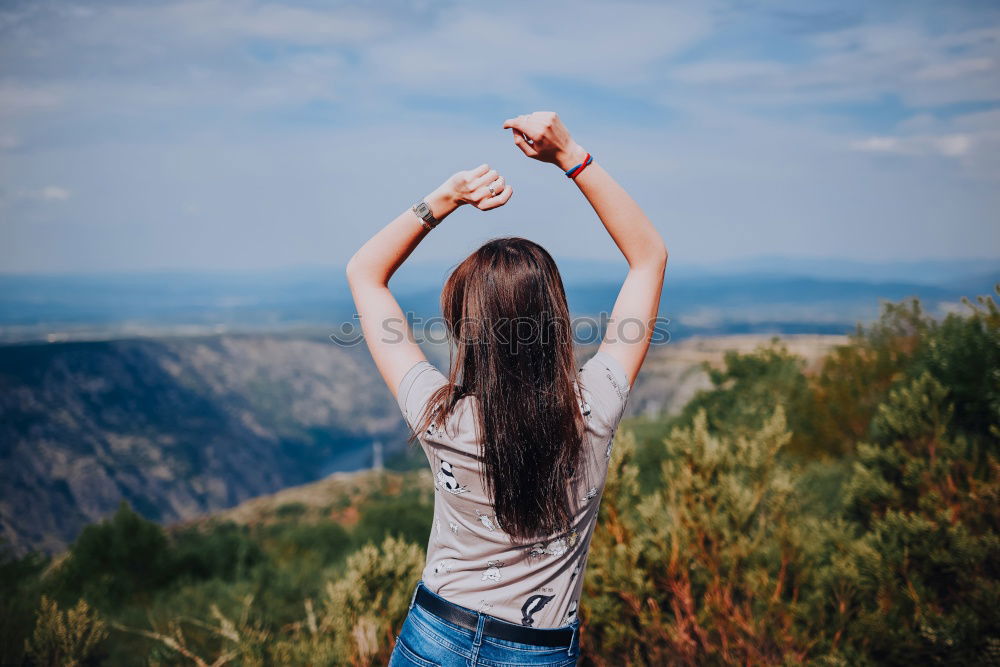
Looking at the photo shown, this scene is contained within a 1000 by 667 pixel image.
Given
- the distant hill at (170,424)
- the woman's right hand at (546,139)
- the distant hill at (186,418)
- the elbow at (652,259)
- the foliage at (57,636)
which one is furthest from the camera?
the distant hill at (170,424)

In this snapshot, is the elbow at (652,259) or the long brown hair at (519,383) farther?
the elbow at (652,259)

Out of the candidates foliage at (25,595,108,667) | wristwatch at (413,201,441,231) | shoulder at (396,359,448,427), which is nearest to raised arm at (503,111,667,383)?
wristwatch at (413,201,441,231)

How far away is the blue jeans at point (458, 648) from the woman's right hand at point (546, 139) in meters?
1.19

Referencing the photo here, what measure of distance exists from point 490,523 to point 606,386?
0.46 meters

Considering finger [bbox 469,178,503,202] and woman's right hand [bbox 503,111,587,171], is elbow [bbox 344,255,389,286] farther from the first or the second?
woman's right hand [bbox 503,111,587,171]

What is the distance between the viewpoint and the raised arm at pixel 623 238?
71.4 inches

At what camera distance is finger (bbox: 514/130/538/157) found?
1863mm

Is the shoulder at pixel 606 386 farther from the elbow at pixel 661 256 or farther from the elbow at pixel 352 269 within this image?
the elbow at pixel 352 269

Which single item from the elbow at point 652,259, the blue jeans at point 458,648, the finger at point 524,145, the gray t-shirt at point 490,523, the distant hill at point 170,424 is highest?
the finger at point 524,145

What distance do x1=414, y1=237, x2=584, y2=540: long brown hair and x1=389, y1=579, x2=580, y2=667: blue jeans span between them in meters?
0.28

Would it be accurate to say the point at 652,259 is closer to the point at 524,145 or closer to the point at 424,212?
the point at 524,145

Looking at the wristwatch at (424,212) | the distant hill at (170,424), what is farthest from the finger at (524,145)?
the distant hill at (170,424)

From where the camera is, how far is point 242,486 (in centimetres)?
9694

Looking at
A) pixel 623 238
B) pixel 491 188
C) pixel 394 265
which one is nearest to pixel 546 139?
pixel 491 188
